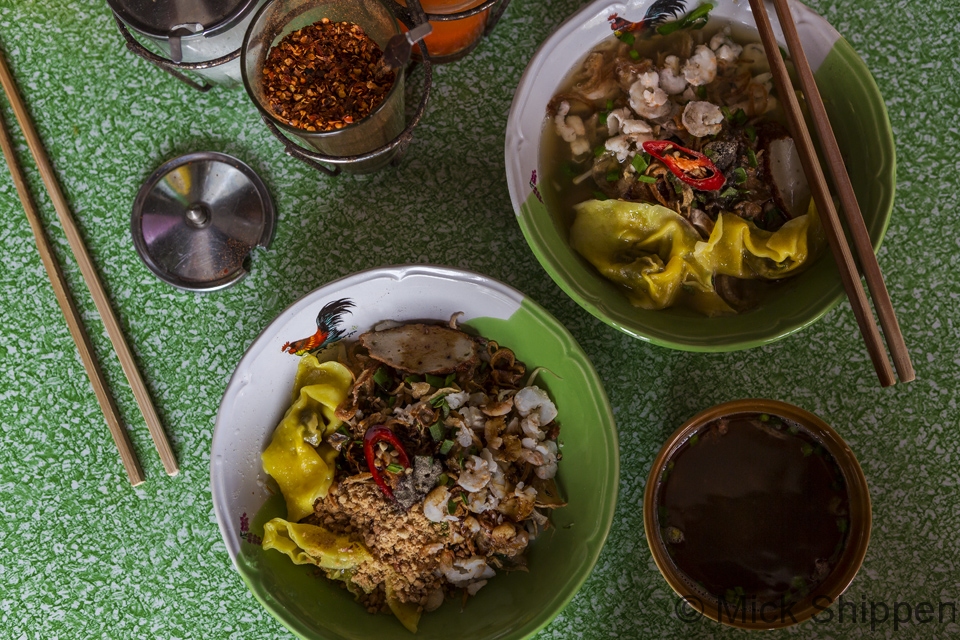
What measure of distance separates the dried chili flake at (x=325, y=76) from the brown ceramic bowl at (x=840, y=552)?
1.04 metres

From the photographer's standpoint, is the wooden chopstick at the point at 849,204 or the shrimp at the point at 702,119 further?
the shrimp at the point at 702,119

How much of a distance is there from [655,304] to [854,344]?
590mm

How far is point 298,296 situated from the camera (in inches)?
65.7

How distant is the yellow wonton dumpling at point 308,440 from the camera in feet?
4.77

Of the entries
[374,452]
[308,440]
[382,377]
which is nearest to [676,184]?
[382,377]

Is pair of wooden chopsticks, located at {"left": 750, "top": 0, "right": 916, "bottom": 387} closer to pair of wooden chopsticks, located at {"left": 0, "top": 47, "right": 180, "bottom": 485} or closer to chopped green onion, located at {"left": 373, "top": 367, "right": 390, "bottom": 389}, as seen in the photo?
chopped green onion, located at {"left": 373, "top": 367, "right": 390, "bottom": 389}

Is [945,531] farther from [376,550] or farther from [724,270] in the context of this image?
A: [376,550]

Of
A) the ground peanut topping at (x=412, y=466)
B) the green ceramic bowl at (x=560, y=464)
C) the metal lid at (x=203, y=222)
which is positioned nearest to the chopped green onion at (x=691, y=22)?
the green ceramic bowl at (x=560, y=464)

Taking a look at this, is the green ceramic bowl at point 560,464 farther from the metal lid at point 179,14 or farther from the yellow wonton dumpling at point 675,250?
the metal lid at point 179,14

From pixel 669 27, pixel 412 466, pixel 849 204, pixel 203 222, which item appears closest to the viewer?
pixel 849 204

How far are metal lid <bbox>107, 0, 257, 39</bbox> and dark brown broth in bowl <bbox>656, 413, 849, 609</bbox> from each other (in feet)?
4.67

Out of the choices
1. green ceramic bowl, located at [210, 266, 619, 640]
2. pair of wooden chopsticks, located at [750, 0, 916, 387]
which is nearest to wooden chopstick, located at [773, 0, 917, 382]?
pair of wooden chopsticks, located at [750, 0, 916, 387]

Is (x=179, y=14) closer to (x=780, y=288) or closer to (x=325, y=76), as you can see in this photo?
(x=325, y=76)

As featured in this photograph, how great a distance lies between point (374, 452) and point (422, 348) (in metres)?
0.26
